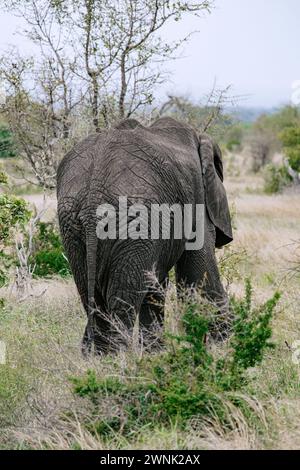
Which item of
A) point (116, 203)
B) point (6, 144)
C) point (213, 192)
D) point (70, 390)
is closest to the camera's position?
point (70, 390)

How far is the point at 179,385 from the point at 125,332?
2.43 feet

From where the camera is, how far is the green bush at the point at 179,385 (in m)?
5.21

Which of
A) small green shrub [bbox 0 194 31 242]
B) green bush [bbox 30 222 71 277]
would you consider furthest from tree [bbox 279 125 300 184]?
small green shrub [bbox 0 194 31 242]

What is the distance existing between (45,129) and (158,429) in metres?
6.50

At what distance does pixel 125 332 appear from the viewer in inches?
232

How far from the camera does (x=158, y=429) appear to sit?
512 cm

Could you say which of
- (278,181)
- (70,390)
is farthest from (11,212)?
(278,181)

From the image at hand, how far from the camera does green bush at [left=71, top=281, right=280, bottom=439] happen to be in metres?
5.21

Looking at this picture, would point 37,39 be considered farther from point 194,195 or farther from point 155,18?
point 194,195

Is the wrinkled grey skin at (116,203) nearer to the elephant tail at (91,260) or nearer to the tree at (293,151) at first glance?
the elephant tail at (91,260)

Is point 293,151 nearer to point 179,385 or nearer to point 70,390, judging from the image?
point 70,390

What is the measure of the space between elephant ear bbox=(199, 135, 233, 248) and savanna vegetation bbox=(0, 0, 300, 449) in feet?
2.05

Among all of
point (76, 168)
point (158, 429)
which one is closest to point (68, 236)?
point (76, 168)
